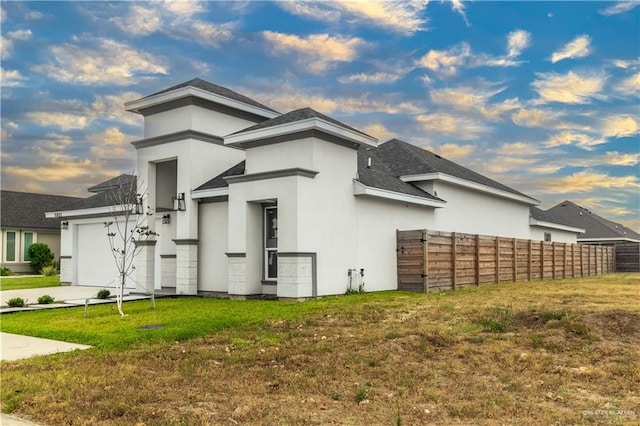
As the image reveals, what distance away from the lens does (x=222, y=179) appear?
17203mm

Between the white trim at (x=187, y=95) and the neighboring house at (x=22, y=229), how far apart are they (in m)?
18.7

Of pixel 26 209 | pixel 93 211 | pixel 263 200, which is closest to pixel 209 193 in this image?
pixel 263 200

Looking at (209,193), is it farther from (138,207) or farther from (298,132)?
(298,132)

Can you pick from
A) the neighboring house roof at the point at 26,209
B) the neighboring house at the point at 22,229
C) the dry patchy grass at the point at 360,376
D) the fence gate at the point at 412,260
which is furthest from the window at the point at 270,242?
the neighboring house at the point at 22,229

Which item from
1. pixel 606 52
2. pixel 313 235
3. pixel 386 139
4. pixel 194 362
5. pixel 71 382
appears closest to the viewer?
pixel 71 382

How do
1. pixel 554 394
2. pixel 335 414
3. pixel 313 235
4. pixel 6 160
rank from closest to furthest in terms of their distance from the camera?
pixel 335 414 < pixel 554 394 < pixel 313 235 < pixel 6 160

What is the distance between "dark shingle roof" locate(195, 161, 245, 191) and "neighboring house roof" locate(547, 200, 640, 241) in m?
29.8

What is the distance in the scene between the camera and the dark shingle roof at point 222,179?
16684 millimetres

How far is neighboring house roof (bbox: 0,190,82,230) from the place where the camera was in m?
33.9

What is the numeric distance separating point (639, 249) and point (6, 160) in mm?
38315

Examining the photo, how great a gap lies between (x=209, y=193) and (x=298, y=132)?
368cm

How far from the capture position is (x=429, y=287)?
17188 millimetres

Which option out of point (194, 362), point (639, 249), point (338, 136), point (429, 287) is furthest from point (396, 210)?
point (639, 249)

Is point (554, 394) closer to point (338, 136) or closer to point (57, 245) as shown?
point (338, 136)
